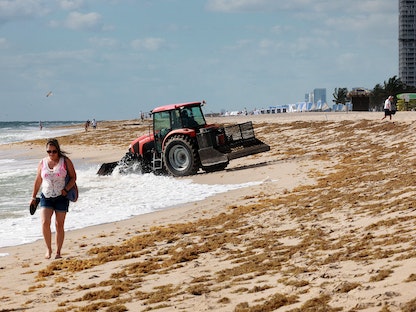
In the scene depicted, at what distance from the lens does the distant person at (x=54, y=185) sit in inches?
340

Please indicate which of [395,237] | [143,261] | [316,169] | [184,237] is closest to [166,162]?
[316,169]

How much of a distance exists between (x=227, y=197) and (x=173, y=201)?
3.86 feet

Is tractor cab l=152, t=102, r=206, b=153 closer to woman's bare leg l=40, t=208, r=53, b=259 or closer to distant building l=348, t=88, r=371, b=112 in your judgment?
woman's bare leg l=40, t=208, r=53, b=259

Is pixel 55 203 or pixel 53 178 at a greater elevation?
pixel 53 178

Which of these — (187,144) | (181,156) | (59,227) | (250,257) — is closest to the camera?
(250,257)

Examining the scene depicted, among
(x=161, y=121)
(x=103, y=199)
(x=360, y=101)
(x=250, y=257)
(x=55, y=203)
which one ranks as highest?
(x=360, y=101)

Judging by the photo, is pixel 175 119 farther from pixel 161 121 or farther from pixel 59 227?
pixel 59 227

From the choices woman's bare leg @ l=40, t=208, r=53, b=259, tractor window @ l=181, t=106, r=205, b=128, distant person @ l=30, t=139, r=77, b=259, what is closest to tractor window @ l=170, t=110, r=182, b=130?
tractor window @ l=181, t=106, r=205, b=128

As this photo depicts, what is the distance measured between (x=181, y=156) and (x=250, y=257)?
12228 millimetres

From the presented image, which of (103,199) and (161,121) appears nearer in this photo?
(103,199)

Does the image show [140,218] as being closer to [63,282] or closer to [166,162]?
[63,282]

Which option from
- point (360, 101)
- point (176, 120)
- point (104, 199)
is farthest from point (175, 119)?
point (360, 101)

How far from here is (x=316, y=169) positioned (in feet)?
58.3

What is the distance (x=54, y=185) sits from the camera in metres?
8.66
